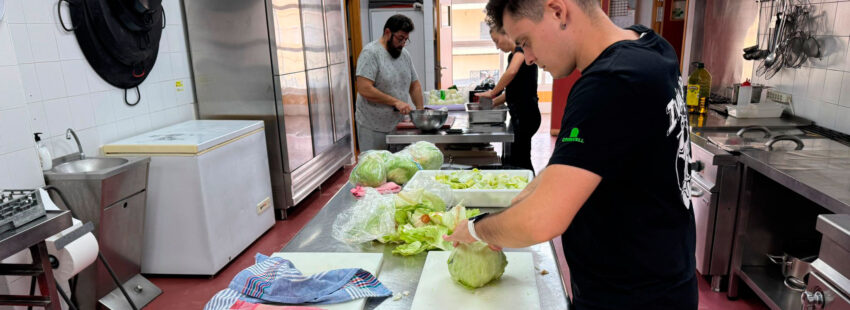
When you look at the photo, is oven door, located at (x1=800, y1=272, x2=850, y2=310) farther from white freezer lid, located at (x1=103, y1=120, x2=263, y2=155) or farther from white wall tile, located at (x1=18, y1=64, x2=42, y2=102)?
white wall tile, located at (x1=18, y1=64, x2=42, y2=102)

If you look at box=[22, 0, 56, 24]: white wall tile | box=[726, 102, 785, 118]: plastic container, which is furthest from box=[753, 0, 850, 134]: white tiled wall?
box=[22, 0, 56, 24]: white wall tile

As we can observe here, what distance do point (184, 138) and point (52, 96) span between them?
29.4 inches

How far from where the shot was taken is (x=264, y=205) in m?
4.08

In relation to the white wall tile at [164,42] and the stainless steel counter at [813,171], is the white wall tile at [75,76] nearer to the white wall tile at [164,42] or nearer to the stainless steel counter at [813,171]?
the white wall tile at [164,42]

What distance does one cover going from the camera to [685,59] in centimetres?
506

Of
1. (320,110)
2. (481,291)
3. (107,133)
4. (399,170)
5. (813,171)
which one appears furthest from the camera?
(320,110)

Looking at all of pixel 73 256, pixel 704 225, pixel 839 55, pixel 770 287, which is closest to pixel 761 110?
pixel 839 55

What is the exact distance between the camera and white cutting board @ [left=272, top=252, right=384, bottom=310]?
153cm

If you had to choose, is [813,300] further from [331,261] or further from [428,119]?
[428,119]

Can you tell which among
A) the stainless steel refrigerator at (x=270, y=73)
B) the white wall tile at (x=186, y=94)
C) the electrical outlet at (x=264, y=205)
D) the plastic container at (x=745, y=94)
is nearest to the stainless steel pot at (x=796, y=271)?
the plastic container at (x=745, y=94)

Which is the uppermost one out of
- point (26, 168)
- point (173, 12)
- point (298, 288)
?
→ point (173, 12)

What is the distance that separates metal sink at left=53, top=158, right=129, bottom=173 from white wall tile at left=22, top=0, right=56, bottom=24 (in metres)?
0.81

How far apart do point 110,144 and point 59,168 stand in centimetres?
41

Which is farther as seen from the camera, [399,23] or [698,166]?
[399,23]
